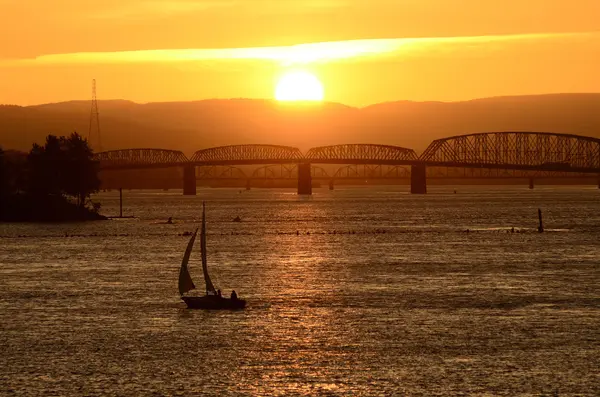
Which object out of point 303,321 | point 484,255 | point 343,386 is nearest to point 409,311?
point 303,321

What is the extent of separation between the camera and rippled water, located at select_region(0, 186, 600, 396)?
53000mm

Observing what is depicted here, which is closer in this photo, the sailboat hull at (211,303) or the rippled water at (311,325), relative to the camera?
the rippled water at (311,325)

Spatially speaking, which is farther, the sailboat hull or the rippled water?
the sailboat hull

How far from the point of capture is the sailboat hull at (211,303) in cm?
7742

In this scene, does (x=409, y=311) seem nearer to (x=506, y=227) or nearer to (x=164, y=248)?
(x=164, y=248)

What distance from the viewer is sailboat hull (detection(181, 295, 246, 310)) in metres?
77.4

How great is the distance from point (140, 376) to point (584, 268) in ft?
217

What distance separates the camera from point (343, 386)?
51.3 metres

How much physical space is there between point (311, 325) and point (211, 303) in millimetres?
10592

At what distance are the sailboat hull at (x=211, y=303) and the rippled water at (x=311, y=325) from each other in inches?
62.7

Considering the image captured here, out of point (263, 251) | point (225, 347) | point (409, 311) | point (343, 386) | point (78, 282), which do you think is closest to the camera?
point (343, 386)

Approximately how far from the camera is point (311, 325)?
228ft

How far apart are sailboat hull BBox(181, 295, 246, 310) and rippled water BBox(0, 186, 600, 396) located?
5.23ft

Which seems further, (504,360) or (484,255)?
(484,255)
